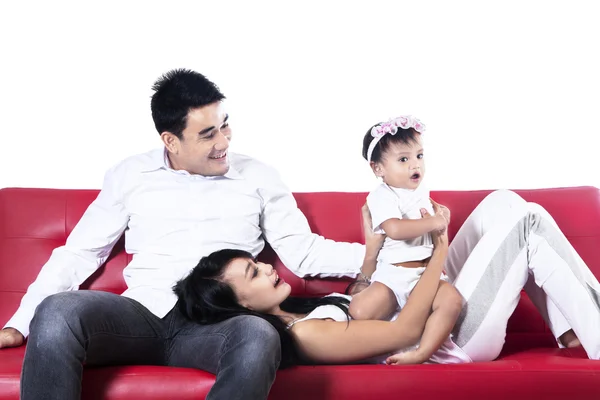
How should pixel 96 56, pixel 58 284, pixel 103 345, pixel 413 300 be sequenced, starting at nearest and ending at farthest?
pixel 103 345
pixel 413 300
pixel 58 284
pixel 96 56

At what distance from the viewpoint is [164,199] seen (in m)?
2.86

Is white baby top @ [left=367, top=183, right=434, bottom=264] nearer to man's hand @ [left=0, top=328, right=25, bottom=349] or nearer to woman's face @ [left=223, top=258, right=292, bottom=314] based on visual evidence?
woman's face @ [left=223, top=258, right=292, bottom=314]

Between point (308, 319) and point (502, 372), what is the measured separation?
0.57 meters

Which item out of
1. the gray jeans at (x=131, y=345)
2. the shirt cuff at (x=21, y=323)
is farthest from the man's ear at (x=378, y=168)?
the shirt cuff at (x=21, y=323)

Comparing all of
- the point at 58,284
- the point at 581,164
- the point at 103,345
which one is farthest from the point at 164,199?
the point at 581,164

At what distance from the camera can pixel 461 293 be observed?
8.26 feet

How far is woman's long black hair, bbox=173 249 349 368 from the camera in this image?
7.73 feet

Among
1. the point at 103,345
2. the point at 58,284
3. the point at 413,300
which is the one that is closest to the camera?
the point at 103,345

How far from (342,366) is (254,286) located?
14.0 inches

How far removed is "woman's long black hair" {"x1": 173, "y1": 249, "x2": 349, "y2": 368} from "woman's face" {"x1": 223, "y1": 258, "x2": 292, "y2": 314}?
0.02 m

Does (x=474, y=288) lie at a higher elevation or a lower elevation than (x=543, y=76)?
lower

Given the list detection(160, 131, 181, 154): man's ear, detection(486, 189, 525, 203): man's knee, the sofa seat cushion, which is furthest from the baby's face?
detection(160, 131, 181, 154): man's ear

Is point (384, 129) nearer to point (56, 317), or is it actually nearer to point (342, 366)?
point (342, 366)

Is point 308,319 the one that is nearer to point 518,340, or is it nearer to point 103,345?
point 103,345
